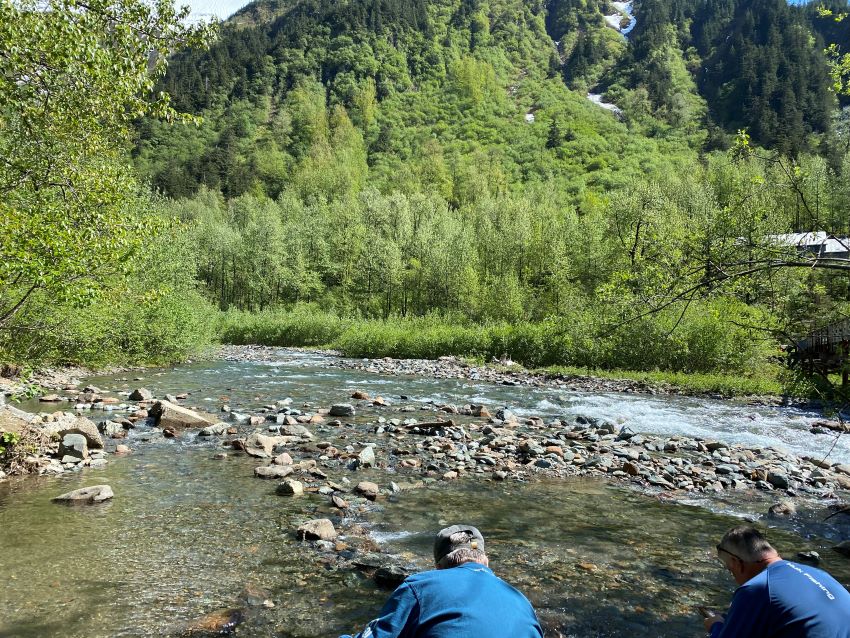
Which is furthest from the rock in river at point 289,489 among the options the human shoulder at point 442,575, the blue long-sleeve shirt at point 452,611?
the blue long-sleeve shirt at point 452,611

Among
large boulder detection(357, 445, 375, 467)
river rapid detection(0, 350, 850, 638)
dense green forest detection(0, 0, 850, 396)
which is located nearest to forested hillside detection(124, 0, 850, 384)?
dense green forest detection(0, 0, 850, 396)

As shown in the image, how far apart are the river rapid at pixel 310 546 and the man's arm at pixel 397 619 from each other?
3.93 meters

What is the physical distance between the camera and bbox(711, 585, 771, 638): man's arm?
3.34 m

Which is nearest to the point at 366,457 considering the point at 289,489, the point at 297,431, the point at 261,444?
the point at 289,489

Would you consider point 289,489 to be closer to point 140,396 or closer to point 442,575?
point 442,575

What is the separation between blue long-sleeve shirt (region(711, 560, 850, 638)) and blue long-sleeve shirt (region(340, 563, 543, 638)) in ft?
4.93

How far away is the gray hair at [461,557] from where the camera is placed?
3.38 meters

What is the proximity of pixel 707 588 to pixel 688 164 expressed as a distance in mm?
103781

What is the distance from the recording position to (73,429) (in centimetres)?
1278

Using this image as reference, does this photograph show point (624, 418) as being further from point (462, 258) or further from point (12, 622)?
point (462, 258)

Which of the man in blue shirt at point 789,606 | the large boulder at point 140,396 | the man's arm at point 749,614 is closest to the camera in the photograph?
the man in blue shirt at point 789,606

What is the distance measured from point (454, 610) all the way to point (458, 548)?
729 mm

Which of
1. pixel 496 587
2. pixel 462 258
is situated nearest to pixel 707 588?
pixel 496 587

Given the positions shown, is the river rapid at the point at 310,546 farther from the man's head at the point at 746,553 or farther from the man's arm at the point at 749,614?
the man's arm at the point at 749,614
